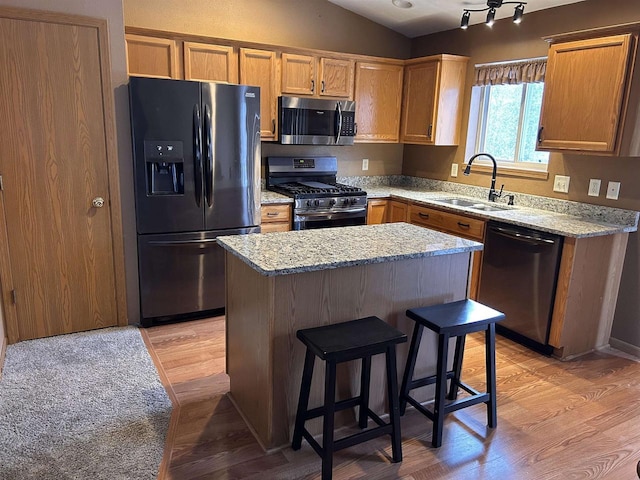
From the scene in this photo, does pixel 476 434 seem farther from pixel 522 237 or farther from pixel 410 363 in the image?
pixel 522 237

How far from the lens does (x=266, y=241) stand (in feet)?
7.61

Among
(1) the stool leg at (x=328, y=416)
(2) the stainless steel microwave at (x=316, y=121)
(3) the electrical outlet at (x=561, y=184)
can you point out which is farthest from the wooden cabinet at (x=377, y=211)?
(1) the stool leg at (x=328, y=416)

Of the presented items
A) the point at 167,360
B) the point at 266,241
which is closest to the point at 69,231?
the point at 167,360

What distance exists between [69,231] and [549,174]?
140 inches

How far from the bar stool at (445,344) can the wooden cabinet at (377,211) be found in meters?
2.15

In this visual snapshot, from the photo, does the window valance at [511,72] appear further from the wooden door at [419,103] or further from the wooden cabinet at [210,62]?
the wooden cabinet at [210,62]

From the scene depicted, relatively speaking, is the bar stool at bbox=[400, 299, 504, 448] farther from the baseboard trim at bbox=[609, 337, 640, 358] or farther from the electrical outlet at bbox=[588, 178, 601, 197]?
the electrical outlet at bbox=[588, 178, 601, 197]

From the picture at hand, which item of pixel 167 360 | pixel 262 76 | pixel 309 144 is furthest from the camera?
pixel 309 144

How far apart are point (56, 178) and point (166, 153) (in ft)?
2.29

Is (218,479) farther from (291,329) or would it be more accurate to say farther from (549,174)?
(549,174)

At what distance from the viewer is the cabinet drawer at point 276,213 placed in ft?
12.7

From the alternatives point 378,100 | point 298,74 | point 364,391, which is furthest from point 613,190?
point 298,74

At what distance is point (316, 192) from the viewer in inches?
160

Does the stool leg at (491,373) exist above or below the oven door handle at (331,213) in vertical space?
below
